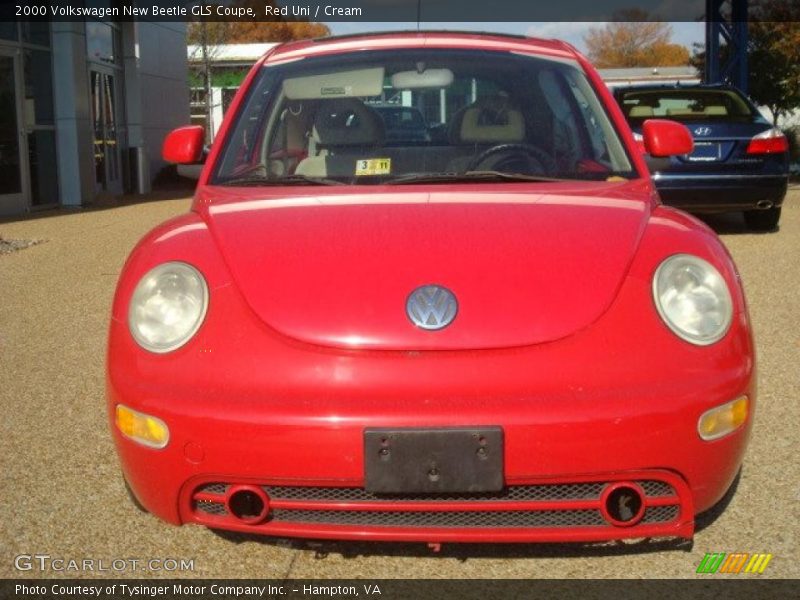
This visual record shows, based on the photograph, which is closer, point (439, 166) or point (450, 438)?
point (450, 438)

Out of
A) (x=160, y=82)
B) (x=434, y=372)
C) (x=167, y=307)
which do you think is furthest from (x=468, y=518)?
(x=160, y=82)

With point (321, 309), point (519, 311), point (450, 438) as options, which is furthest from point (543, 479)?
point (321, 309)

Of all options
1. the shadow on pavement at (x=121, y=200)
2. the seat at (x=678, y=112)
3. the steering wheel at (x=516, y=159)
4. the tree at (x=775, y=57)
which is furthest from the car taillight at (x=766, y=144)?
the tree at (x=775, y=57)

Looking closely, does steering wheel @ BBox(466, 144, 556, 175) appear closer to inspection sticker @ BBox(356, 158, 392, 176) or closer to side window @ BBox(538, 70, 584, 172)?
side window @ BBox(538, 70, 584, 172)

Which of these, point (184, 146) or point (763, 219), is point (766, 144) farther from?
point (184, 146)

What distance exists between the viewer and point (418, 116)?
13.7 feet

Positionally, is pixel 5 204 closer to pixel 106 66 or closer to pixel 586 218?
pixel 106 66

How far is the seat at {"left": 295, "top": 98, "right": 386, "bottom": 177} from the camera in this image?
3961 mm

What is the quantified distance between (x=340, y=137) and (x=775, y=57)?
1003 inches

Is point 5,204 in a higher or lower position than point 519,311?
lower

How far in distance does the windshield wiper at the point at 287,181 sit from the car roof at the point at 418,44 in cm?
78

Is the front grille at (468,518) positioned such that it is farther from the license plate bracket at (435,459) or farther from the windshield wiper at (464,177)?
the windshield wiper at (464,177)

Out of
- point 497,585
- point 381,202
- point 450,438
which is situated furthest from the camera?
point 381,202

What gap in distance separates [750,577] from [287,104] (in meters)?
2.48
